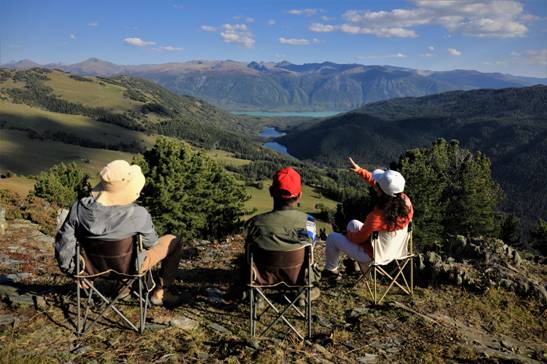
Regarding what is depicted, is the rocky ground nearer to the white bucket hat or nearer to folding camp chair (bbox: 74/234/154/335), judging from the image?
folding camp chair (bbox: 74/234/154/335)

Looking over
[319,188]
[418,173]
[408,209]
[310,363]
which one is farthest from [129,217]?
[319,188]

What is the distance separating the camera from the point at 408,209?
654 cm

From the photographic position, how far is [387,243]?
682cm

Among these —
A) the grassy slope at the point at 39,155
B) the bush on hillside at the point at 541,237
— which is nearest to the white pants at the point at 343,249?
the bush on hillside at the point at 541,237

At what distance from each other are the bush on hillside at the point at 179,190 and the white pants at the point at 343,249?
19.8 meters

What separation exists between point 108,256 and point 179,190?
2486cm

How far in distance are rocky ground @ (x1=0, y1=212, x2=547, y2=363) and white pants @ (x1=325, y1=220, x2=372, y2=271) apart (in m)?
0.63

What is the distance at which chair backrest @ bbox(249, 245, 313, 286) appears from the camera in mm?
5211

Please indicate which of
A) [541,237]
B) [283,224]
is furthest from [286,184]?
[541,237]

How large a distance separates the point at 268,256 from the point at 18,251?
8.62m

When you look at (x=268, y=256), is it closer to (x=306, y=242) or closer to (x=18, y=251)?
(x=306, y=242)

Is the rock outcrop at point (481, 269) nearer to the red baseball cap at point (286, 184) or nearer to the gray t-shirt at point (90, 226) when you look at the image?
the red baseball cap at point (286, 184)

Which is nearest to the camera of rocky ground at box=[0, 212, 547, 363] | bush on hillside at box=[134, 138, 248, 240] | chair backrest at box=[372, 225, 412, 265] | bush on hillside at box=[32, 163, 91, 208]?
rocky ground at box=[0, 212, 547, 363]

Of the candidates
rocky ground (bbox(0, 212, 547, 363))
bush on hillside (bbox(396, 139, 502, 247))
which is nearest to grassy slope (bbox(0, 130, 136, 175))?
bush on hillside (bbox(396, 139, 502, 247))
